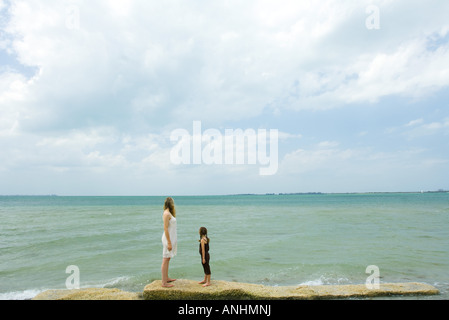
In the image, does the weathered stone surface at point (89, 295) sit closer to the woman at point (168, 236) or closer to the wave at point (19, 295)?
the woman at point (168, 236)

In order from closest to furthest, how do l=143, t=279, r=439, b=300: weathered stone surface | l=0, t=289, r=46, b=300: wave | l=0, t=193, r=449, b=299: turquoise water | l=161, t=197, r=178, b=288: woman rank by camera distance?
l=143, t=279, r=439, b=300: weathered stone surface < l=161, t=197, r=178, b=288: woman < l=0, t=289, r=46, b=300: wave < l=0, t=193, r=449, b=299: turquoise water

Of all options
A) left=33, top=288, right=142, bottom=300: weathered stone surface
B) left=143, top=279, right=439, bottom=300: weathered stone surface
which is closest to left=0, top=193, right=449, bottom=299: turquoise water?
left=143, top=279, right=439, bottom=300: weathered stone surface

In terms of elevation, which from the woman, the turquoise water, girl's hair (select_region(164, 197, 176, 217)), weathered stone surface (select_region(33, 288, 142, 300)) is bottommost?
the turquoise water

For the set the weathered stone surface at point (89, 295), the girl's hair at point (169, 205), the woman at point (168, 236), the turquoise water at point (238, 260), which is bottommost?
the turquoise water at point (238, 260)

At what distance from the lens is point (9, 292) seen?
8.13m

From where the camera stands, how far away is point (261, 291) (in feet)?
21.8

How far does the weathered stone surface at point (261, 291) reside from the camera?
6289mm

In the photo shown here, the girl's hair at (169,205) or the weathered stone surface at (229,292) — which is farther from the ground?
the girl's hair at (169,205)

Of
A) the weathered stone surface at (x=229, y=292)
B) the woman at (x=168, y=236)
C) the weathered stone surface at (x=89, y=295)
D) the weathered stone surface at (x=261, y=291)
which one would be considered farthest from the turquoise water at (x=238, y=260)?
the woman at (x=168, y=236)

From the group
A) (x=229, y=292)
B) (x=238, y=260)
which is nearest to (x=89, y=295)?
(x=229, y=292)

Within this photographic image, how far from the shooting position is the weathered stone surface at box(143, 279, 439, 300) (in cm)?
629

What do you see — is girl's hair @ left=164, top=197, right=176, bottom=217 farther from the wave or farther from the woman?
the wave
